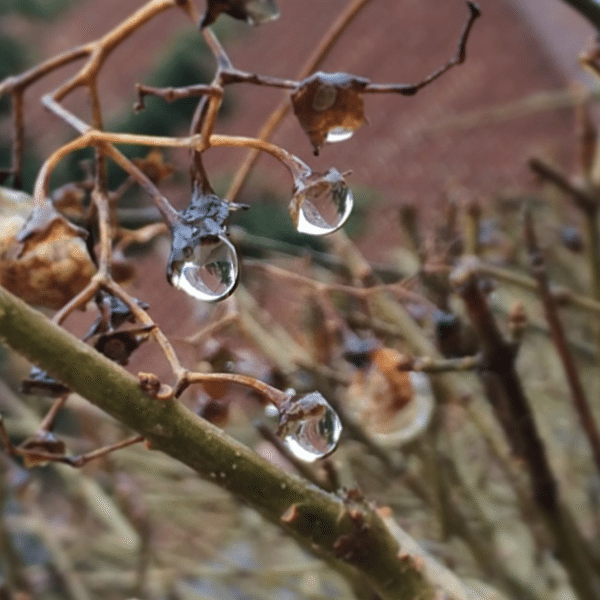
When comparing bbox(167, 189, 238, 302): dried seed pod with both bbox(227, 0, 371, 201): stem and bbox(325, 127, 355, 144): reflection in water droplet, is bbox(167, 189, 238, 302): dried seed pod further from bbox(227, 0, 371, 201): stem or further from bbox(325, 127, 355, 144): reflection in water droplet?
bbox(227, 0, 371, 201): stem

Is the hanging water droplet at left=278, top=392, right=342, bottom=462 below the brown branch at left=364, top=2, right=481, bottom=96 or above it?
below

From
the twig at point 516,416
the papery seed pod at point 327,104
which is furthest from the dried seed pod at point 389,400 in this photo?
the papery seed pod at point 327,104

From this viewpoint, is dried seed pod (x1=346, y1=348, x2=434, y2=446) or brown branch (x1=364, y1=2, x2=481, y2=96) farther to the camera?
dried seed pod (x1=346, y1=348, x2=434, y2=446)

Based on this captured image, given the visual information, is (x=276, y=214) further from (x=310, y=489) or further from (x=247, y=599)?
(x=310, y=489)

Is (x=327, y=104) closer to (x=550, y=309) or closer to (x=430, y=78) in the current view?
(x=430, y=78)

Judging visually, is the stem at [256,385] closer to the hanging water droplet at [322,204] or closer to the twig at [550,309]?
the hanging water droplet at [322,204]

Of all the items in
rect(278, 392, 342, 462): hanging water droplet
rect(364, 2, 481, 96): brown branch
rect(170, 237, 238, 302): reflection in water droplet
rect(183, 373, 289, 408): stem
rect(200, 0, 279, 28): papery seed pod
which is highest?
rect(200, 0, 279, 28): papery seed pod

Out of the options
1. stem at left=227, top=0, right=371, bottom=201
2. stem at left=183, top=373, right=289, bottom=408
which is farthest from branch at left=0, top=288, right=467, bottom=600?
stem at left=227, top=0, right=371, bottom=201

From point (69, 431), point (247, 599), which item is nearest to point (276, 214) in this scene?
point (69, 431)
